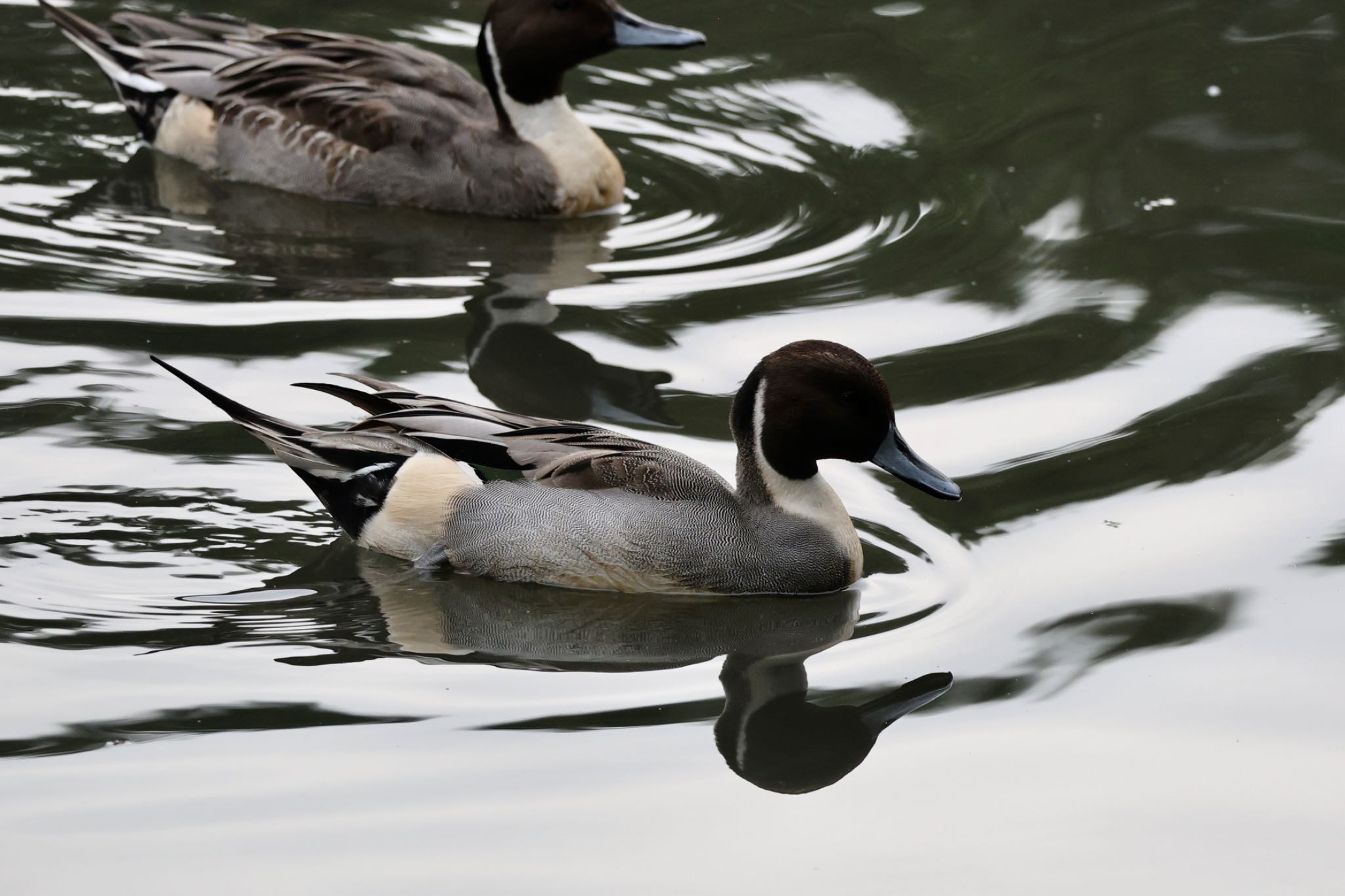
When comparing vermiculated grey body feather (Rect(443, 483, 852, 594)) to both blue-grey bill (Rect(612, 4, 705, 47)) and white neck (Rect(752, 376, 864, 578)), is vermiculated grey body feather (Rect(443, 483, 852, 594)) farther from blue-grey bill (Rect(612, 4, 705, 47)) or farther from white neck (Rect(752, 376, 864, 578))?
blue-grey bill (Rect(612, 4, 705, 47))

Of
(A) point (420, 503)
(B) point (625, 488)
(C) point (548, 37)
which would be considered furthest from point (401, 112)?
(B) point (625, 488)

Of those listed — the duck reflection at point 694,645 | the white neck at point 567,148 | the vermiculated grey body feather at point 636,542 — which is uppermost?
the white neck at point 567,148

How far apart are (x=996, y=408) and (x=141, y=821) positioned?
3972mm

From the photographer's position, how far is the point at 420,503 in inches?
256

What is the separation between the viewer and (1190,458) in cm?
726

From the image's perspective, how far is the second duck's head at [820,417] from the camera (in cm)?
635

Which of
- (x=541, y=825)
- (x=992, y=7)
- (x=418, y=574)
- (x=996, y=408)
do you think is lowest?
(x=541, y=825)

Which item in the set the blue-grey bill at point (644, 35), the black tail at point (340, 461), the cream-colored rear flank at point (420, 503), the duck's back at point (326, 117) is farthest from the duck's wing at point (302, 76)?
the cream-colored rear flank at point (420, 503)

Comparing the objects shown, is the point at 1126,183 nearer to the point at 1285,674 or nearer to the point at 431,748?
the point at 1285,674

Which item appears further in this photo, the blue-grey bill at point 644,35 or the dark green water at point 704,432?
the blue-grey bill at point 644,35

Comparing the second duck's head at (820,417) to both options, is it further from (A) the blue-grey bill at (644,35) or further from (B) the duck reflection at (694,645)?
(A) the blue-grey bill at (644,35)

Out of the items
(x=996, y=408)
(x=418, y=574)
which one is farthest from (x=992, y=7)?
(x=418, y=574)

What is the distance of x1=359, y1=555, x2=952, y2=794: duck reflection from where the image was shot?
5406mm

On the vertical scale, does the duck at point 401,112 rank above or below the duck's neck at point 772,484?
above
